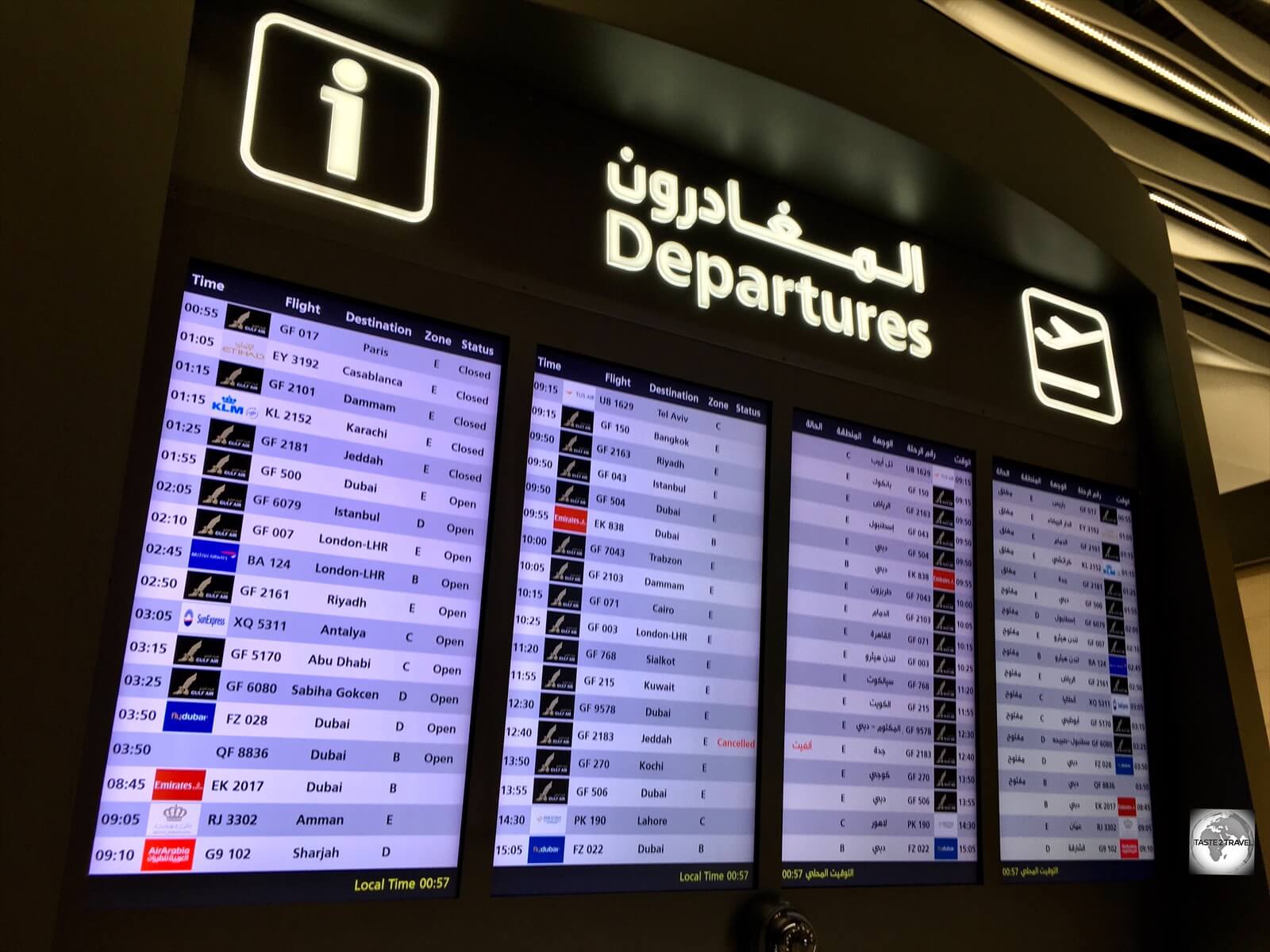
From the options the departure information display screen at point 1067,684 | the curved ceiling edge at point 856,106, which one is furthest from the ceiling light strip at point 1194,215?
the departure information display screen at point 1067,684

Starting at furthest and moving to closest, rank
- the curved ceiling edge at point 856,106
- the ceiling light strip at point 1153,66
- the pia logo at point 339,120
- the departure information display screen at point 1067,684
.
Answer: the ceiling light strip at point 1153,66, the departure information display screen at point 1067,684, the curved ceiling edge at point 856,106, the pia logo at point 339,120

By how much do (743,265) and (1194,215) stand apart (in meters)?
4.01

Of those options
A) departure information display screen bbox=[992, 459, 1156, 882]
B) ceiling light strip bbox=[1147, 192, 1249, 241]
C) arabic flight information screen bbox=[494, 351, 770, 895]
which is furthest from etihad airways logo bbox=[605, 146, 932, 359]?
ceiling light strip bbox=[1147, 192, 1249, 241]

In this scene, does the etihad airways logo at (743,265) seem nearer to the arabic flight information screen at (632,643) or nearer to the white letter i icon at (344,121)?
the arabic flight information screen at (632,643)

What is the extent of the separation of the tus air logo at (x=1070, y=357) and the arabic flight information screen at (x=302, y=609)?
157cm

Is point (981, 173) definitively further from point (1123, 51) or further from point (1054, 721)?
point (1123, 51)

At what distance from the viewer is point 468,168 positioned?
6.38 feet

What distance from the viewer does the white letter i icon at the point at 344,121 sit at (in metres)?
1.80

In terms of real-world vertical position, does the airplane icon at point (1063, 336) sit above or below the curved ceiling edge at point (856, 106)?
below

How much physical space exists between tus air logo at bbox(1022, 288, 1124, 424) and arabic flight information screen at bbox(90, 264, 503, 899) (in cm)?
157

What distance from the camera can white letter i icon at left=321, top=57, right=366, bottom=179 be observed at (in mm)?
1796

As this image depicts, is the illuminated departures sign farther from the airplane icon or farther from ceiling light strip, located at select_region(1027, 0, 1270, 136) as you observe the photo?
ceiling light strip, located at select_region(1027, 0, 1270, 136)

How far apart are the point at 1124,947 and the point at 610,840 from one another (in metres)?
1.39

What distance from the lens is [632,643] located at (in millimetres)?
1893
